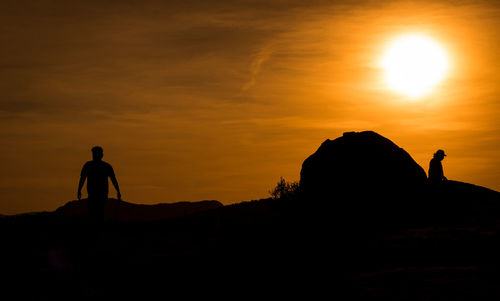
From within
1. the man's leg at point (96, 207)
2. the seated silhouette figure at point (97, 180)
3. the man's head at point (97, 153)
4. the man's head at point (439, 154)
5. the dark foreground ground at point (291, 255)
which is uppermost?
the man's head at point (439, 154)

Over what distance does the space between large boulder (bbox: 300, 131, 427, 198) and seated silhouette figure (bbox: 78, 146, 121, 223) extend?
29.8 feet

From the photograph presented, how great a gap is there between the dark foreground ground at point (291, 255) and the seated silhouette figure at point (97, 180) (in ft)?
2.84

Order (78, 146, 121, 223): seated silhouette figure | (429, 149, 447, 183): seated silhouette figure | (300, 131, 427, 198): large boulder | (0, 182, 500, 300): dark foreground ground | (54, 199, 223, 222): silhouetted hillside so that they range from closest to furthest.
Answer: (0, 182, 500, 300): dark foreground ground, (78, 146, 121, 223): seated silhouette figure, (300, 131, 427, 198): large boulder, (429, 149, 447, 183): seated silhouette figure, (54, 199, 223, 222): silhouetted hillside

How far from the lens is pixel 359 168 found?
1040 inches

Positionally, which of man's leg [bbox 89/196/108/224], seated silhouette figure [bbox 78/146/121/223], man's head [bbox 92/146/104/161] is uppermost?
man's head [bbox 92/146/104/161]

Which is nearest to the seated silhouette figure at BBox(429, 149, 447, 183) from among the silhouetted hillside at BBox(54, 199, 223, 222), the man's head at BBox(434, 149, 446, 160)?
the man's head at BBox(434, 149, 446, 160)

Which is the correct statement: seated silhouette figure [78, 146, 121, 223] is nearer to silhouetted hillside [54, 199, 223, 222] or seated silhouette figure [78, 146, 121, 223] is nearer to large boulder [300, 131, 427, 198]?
large boulder [300, 131, 427, 198]

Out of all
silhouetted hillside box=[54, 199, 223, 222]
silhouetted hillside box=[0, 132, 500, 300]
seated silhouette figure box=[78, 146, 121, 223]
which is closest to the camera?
silhouetted hillside box=[0, 132, 500, 300]

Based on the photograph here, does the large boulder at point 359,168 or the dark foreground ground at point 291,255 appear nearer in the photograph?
the dark foreground ground at point 291,255

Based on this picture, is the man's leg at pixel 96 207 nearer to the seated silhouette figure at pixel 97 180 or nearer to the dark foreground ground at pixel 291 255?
the seated silhouette figure at pixel 97 180

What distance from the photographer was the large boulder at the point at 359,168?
26.2 meters

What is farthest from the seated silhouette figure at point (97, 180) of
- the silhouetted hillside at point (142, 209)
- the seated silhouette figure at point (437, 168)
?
the silhouetted hillside at point (142, 209)

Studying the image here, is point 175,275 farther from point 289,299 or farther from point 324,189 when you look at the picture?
point 324,189

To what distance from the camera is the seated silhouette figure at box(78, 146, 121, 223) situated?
20172 mm
